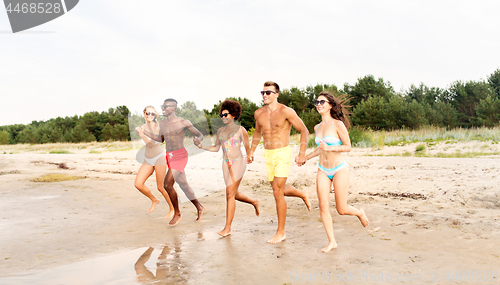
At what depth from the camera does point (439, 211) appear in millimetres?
7328

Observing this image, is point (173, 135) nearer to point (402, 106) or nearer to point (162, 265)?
point (162, 265)

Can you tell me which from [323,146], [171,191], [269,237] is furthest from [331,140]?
[171,191]

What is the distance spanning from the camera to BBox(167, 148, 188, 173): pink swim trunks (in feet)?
23.5

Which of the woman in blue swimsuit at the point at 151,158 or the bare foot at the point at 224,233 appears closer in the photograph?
the bare foot at the point at 224,233

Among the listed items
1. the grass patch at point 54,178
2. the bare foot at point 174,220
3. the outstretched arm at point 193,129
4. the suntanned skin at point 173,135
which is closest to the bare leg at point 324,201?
the outstretched arm at point 193,129

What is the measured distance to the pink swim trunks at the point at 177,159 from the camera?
7.16m

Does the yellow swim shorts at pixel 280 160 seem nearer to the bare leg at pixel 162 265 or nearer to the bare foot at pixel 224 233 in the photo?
the bare foot at pixel 224 233

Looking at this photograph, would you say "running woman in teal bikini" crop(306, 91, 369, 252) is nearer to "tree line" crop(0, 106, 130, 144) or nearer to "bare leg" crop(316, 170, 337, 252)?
"bare leg" crop(316, 170, 337, 252)

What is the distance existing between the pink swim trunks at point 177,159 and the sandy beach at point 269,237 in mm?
1219

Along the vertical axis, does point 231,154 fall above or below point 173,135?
below

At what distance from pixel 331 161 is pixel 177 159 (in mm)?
3341

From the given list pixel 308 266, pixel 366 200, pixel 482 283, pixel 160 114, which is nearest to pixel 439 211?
pixel 366 200

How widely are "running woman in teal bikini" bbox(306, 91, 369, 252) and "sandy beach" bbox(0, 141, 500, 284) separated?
1.95 feet

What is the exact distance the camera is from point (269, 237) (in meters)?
6.13
